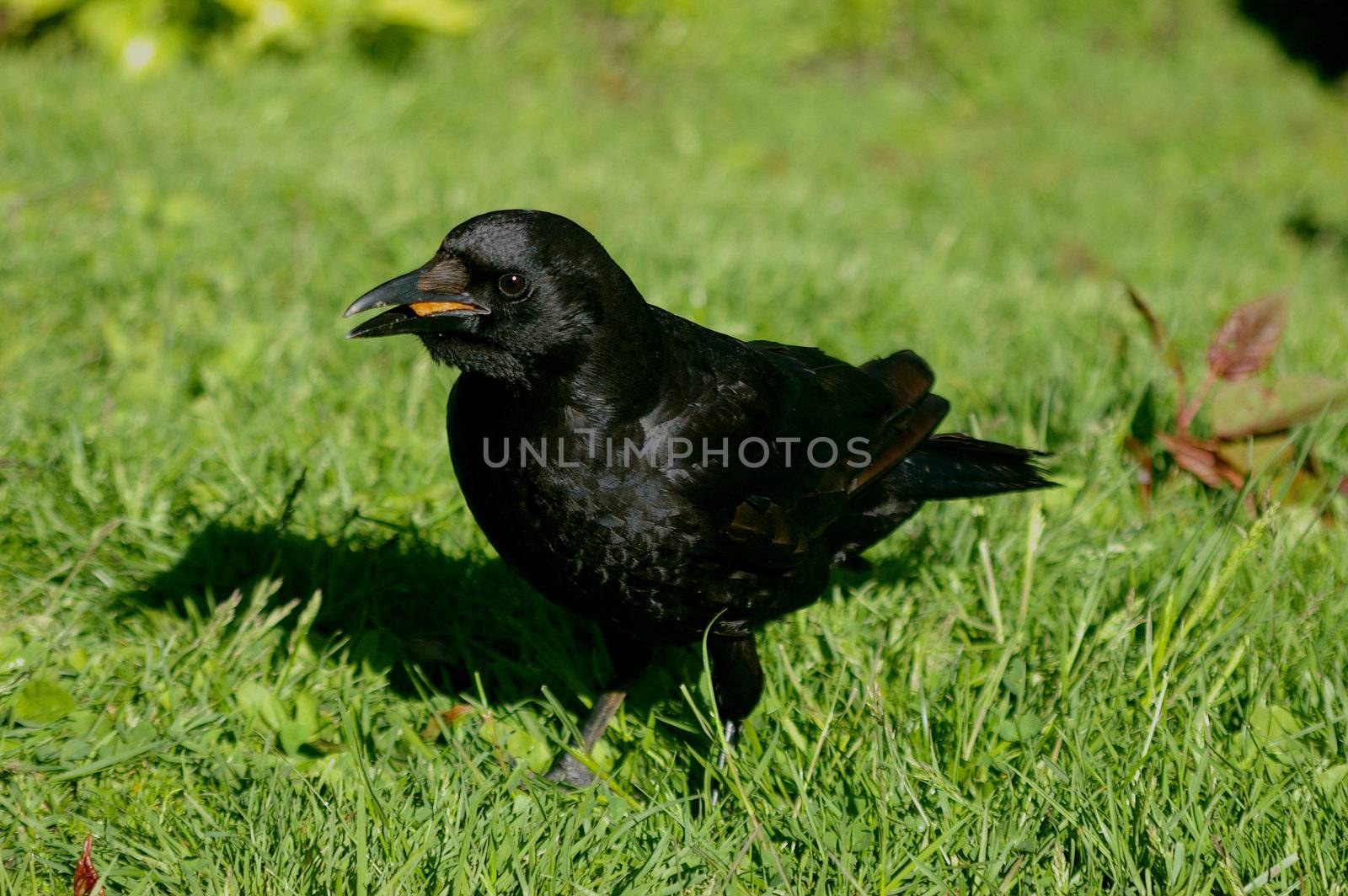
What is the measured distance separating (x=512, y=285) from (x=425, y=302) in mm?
176

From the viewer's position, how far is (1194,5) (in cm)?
1056

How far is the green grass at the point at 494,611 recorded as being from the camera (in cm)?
223

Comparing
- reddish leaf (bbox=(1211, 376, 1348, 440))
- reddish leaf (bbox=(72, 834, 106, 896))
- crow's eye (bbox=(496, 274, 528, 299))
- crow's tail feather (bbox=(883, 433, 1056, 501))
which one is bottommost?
reddish leaf (bbox=(72, 834, 106, 896))

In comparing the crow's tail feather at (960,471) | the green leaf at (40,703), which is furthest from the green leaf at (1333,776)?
the green leaf at (40,703)

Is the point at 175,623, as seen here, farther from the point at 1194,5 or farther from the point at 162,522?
the point at 1194,5

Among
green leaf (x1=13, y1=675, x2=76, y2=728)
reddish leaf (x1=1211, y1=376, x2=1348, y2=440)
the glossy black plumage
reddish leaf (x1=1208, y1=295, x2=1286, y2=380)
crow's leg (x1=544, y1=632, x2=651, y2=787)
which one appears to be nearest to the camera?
the glossy black plumage

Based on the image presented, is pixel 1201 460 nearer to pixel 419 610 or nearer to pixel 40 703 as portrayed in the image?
pixel 419 610

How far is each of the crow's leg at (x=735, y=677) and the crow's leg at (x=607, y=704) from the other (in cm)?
19

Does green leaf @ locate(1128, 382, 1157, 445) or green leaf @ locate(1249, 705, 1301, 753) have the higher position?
green leaf @ locate(1128, 382, 1157, 445)

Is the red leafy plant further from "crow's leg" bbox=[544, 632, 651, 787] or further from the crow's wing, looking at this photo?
"crow's leg" bbox=[544, 632, 651, 787]

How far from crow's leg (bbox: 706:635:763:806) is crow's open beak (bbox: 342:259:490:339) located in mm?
907

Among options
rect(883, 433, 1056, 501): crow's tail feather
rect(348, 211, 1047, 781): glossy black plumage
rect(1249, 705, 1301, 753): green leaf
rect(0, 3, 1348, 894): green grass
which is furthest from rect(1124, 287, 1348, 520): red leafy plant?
rect(348, 211, 1047, 781): glossy black plumage

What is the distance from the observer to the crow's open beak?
2184 mm

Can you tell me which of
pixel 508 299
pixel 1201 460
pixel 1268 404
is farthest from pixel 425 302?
pixel 1268 404
